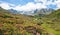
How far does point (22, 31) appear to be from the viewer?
1984 inches

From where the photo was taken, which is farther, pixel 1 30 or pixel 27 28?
pixel 27 28

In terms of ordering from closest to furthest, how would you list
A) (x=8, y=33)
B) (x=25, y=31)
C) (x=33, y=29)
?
(x=8, y=33) < (x=25, y=31) < (x=33, y=29)

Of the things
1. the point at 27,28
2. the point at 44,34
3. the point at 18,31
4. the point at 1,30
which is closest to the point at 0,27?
the point at 1,30

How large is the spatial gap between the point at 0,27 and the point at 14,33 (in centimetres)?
433

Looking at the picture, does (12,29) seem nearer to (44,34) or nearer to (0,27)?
(0,27)

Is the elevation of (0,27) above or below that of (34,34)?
above

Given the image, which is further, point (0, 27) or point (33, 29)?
point (33, 29)

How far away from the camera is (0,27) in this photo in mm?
49000

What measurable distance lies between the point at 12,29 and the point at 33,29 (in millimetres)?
8464

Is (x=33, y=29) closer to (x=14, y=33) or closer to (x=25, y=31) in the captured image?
(x=25, y=31)

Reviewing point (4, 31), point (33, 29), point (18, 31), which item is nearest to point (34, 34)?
point (33, 29)

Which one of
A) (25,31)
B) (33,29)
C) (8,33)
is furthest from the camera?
(33,29)

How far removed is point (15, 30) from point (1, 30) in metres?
3.96

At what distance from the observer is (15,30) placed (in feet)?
162
